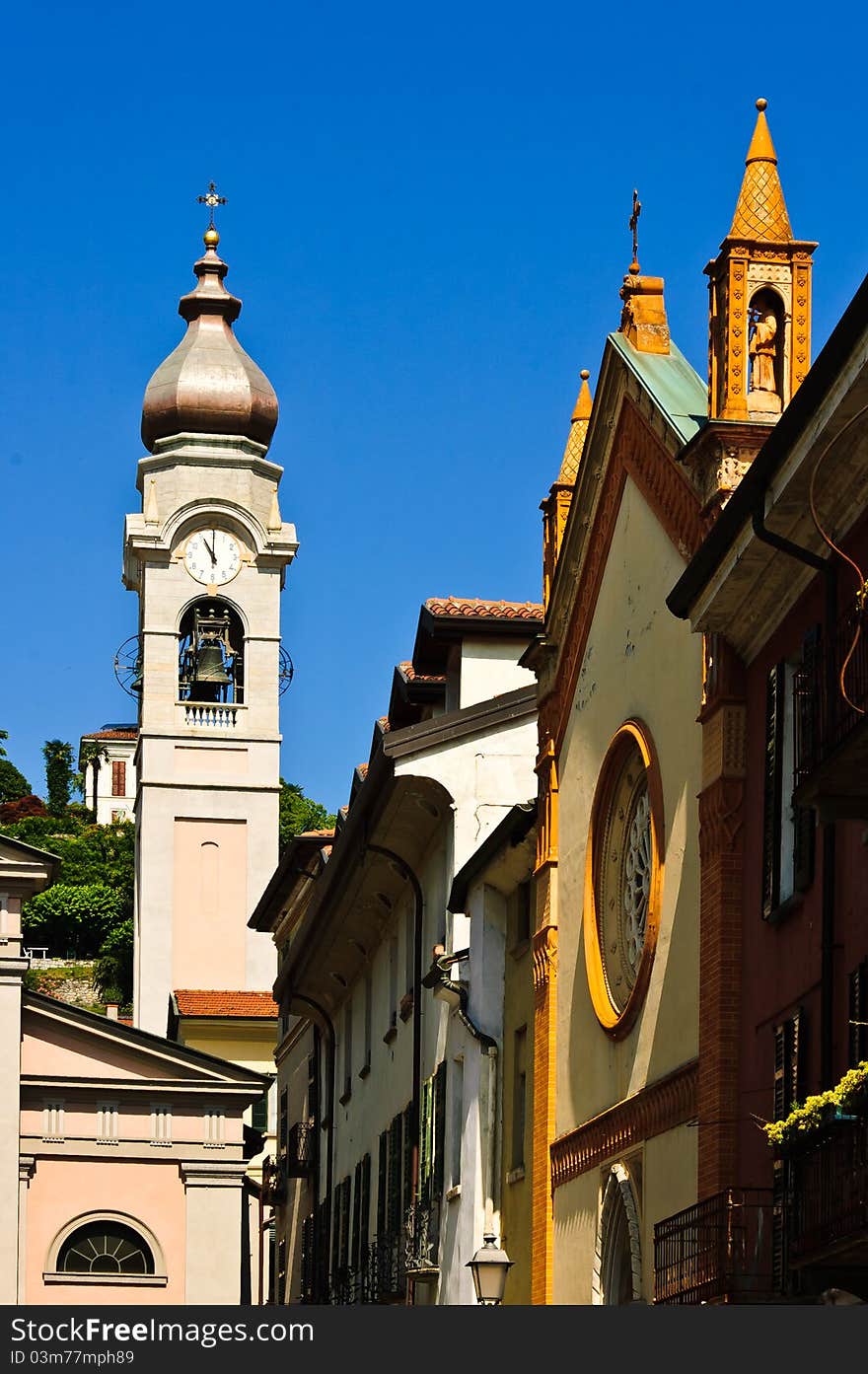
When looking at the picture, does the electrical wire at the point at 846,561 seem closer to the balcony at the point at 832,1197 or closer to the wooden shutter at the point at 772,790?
the wooden shutter at the point at 772,790

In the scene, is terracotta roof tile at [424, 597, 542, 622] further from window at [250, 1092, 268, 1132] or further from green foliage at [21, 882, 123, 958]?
green foliage at [21, 882, 123, 958]

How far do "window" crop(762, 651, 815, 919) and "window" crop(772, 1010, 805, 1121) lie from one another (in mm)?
892

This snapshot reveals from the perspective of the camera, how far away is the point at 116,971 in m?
124

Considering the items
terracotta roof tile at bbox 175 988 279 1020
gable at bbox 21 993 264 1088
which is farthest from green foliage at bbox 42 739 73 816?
gable at bbox 21 993 264 1088

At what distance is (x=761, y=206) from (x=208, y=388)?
234 feet

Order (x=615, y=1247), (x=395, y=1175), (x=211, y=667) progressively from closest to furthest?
(x=615, y=1247) < (x=395, y=1175) < (x=211, y=667)

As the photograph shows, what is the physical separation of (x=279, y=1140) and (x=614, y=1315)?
4483 cm

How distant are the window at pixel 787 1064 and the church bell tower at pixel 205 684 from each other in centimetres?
6327

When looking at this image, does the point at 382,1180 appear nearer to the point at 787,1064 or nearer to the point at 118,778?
the point at 787,1064

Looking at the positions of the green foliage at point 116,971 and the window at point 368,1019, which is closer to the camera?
the window at point 368,1019

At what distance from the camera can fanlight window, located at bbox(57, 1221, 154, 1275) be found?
159ft

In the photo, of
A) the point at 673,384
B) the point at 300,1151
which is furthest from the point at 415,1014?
the point at 300,1151

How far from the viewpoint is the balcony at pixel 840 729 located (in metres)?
15.9

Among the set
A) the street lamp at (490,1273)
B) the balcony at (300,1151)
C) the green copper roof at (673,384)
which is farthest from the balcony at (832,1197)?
Result: the balcony at (300,1151)
